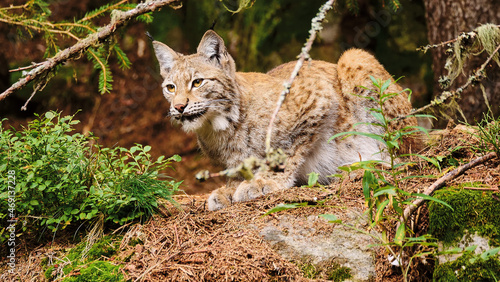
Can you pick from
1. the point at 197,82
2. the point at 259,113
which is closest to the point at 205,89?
the point at 197,82

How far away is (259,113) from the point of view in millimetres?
Answer: 4168

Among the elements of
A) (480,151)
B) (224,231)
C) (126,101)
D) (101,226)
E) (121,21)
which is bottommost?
(126,101)

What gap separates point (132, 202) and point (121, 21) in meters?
1.28

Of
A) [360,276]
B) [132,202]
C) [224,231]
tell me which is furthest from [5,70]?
[360,276]

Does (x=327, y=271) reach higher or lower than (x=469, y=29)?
lower

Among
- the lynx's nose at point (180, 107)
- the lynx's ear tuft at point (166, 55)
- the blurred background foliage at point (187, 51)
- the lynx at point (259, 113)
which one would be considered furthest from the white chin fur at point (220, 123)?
the blurred background foliage at point (187, 51)

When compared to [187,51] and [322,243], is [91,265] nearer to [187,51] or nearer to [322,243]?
[322,243]

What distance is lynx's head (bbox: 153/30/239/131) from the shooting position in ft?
12.8

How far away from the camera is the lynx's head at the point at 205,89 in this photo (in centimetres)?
390

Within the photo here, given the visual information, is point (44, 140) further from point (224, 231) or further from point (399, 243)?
point (399, 243)

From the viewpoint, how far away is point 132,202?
3.31 m

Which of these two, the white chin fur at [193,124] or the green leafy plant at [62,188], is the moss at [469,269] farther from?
the white chin fur at [193,124]

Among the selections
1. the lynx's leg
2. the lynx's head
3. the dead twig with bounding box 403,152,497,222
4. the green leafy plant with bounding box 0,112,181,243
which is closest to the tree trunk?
the dead twig with bounding box 403,152,497,222

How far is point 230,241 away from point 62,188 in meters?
1.30
